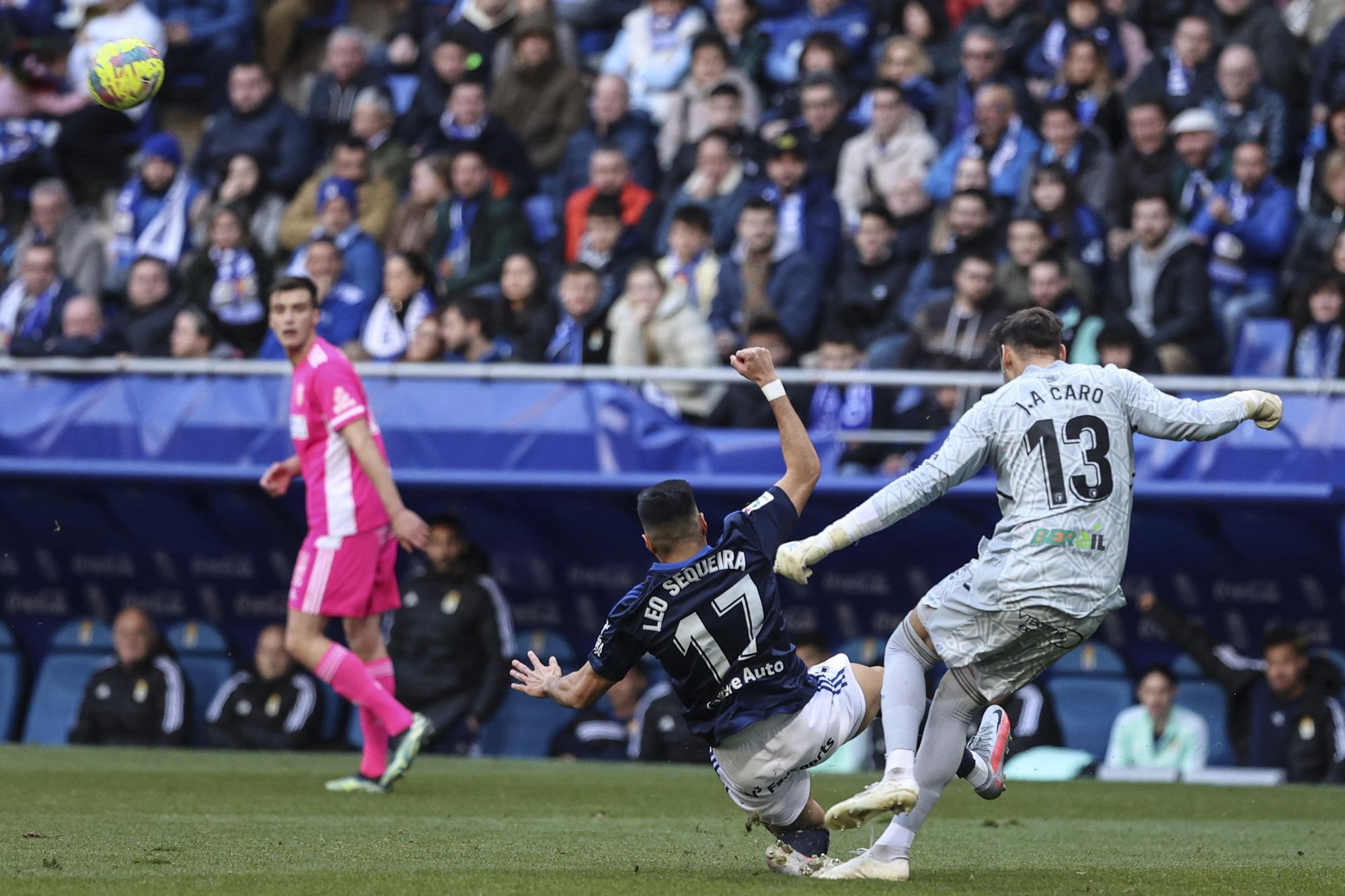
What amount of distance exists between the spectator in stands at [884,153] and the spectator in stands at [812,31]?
1291 millimetres

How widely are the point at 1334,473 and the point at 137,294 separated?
815 centimetres

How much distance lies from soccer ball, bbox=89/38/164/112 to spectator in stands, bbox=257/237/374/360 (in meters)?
3.24

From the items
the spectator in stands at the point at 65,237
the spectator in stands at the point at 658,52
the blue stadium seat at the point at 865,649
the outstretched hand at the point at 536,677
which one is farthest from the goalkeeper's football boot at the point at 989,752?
the spectator in stands at the point at 65,237

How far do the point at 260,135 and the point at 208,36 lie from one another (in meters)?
1.64

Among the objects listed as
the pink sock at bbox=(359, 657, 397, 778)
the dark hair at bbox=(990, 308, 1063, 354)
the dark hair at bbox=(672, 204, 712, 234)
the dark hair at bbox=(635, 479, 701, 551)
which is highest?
the dark hair at bbox=(990, 308, 1063, 354)

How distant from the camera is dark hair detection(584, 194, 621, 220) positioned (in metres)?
13.5

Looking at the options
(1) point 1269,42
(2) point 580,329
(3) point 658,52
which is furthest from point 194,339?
(1) point 1269,42

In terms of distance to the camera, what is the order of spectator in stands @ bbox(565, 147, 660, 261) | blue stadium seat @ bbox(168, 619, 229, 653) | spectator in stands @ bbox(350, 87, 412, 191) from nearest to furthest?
blue stadium seat @ bbox(168, 619, 229, 653) → spectator in stands @ bbox(565, 147, 660, 261) → spectator in stands @ bbox(350, 87, 412, 191)

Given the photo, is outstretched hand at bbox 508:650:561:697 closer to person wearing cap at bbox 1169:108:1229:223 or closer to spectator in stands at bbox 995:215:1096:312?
spectator in stands at bbox 995:215:1096:312

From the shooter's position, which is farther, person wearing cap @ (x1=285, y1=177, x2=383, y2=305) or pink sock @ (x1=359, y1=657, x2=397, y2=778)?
person wearing cap @ (x1=285, y1=177, x2=383, y2=305)

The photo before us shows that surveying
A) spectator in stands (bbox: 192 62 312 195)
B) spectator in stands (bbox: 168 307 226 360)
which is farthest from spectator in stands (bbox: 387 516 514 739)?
spectator in stands (bbox: 192 62 312 195)

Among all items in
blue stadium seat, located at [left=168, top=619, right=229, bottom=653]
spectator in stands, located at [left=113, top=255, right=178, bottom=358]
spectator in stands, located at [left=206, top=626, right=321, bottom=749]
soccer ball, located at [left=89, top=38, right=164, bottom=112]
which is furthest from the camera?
spectator in stands, located at [left=113, top=255, right=178, bottom=358]

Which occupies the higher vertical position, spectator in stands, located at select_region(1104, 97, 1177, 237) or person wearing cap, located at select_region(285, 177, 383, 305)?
spectator in stands, located at select_region(1104, 97, 1177, 237)

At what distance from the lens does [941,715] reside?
19.7 ft
